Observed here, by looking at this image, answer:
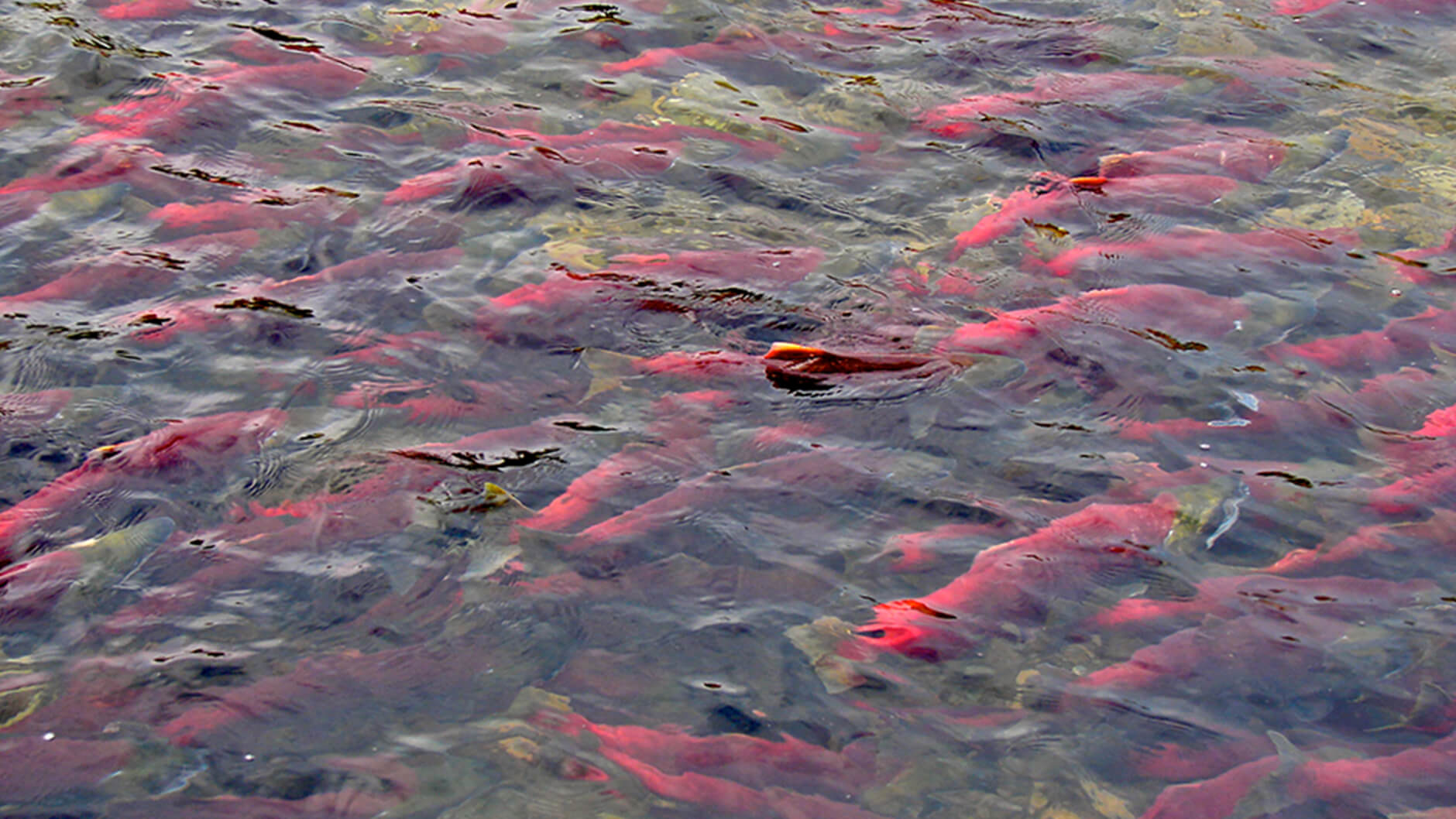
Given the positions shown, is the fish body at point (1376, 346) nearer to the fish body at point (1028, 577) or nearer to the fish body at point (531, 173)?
the fish body at point (1028, 577)

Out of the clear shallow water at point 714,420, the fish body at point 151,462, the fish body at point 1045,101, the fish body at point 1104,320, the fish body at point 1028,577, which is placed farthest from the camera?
the fish body at point 1045,101

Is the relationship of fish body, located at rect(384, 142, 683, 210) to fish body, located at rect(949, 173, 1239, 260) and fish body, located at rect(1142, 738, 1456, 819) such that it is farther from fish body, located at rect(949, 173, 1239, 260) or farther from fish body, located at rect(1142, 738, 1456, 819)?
fish body, located at rect(1142, 738, 1456, 819)

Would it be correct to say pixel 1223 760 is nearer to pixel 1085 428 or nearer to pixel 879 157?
pixel 1085 428

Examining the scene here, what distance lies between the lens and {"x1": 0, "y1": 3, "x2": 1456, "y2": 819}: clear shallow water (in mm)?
3283

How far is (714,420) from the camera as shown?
4.34m

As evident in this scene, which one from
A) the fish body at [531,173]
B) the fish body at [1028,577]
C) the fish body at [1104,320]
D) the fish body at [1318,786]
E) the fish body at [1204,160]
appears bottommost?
the fish body at [1318,786]

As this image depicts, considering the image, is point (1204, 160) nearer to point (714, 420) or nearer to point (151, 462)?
point (714, 420)

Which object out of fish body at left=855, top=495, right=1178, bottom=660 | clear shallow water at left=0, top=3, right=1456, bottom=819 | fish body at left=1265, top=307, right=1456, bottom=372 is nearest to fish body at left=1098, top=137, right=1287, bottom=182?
clear shallow water at left=0, top=3, right=1456, bottom=819

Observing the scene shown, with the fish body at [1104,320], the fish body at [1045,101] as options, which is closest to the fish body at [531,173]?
the fish body at [1045,101]

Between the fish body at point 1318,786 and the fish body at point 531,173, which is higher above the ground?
the fish body at point 531,173

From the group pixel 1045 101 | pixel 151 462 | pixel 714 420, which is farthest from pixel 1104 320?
pixel 151 462

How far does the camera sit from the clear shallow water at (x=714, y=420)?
129 inches

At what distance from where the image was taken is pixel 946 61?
6668 millimetres

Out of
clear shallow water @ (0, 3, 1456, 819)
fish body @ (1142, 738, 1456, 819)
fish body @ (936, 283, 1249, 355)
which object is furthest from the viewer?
fish body @ (936, 283, 1249, 355)
